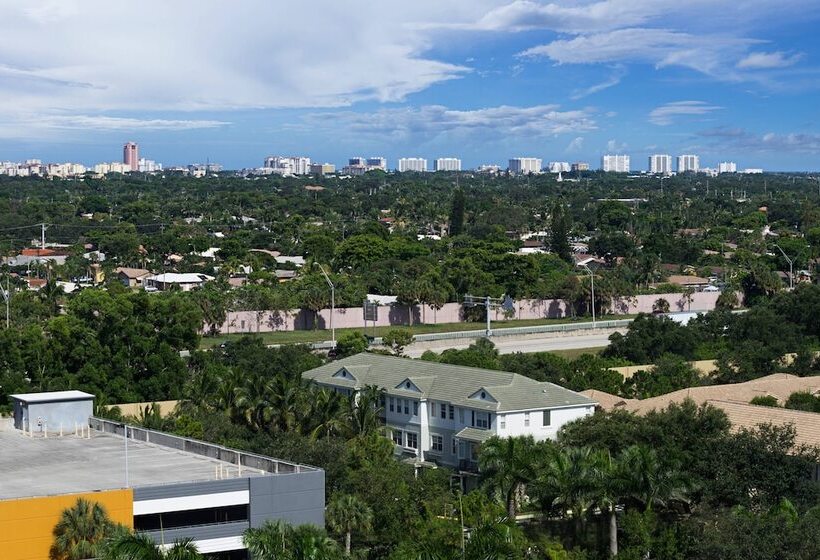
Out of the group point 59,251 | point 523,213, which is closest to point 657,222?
point 523,213

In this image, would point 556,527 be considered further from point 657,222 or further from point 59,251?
point 657,222

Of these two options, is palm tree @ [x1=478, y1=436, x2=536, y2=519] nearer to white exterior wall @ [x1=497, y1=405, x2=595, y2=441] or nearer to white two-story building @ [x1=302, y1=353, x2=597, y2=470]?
white two-story building @ [x1=302, y1=353, x2=597, y2=470]

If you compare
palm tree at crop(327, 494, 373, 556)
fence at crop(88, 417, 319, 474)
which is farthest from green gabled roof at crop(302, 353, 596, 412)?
fence at crop(88, 417, 319, 474)

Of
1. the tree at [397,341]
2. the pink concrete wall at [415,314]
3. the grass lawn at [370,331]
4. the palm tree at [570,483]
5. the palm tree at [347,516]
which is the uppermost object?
the palm tree at [570,483]

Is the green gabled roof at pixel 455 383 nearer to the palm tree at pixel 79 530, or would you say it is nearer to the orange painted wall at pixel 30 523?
the palm tree at pixel 79 530

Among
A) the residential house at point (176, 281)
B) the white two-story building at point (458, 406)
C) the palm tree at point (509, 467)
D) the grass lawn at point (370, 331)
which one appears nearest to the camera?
the palm tree at point (509, 467)

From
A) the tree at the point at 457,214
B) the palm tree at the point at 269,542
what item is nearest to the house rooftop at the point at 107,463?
the palm tree at the point at 269,542
